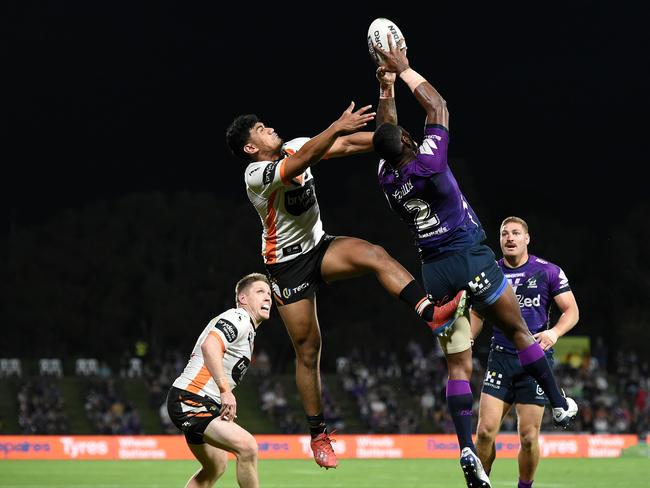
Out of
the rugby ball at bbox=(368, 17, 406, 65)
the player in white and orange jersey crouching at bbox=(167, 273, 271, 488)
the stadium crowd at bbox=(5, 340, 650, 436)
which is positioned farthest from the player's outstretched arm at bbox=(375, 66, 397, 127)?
the stadium crowd at bbox=(5, 340, 650, 436)

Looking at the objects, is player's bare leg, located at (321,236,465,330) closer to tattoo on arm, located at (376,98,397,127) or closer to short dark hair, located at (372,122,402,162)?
short dark hair, located at (372,122,402,162)

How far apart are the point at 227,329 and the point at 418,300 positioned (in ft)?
5.76

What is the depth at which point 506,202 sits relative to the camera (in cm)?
6494

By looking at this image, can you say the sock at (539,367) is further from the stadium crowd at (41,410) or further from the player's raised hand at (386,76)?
the stadium crowd at (41,410)

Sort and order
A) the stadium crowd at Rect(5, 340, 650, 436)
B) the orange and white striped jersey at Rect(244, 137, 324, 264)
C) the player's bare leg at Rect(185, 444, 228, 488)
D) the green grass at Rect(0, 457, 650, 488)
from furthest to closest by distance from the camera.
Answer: the stadium crowd at Rect(5, 340, 650, 436) → the green grass at Rect(0, 457, 650, 488) → the player's bare leg at Rect(185, 444, 228, 488) → the orange and white striped jersey at Rect(244, 137, 324, 264)

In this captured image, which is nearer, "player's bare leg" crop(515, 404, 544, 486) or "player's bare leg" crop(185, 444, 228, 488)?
"player's bare leg" crop(185, 444, 228, 488)

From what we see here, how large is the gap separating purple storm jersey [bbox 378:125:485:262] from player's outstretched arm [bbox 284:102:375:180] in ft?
1.82

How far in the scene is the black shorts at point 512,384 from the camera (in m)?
11.3

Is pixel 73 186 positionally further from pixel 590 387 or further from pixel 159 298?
pixel 590 387

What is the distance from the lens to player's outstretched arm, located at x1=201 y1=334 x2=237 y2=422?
9.18m

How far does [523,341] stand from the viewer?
30.2 feet

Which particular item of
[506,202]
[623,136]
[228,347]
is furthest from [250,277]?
[623,136]

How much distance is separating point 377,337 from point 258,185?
4643 centimetres

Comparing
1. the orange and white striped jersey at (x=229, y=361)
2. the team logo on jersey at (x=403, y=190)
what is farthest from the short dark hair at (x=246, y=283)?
the team logo on jersey at (x=403, y=190)
